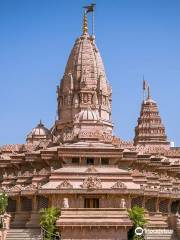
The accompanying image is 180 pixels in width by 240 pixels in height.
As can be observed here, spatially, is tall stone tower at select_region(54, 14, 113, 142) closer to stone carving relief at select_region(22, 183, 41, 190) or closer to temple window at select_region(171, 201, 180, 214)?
temple window at select_region(171, 201, 180, 214)

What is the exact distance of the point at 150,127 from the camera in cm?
8588

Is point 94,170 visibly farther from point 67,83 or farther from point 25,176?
point 67,83

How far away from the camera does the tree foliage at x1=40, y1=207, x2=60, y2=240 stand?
4829 centimetres

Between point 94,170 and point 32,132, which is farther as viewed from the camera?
point 32,132

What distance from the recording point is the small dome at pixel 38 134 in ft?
245

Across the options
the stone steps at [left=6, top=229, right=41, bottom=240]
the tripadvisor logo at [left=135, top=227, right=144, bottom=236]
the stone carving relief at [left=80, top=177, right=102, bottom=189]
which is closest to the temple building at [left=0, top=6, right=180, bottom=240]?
the stone carving relief at [left=80, top=177, right=102, bottom=189]

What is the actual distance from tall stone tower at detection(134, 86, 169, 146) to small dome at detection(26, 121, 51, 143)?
51.3 feet

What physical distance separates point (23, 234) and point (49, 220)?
98.4 inches

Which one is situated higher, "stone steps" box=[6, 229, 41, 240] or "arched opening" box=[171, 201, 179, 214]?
"arched opening" box=[171, 201, 179, 214]

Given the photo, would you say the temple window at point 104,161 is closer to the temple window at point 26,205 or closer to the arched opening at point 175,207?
the temple window at point 26,205

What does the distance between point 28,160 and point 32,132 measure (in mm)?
15257

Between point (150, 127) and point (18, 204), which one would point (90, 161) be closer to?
point (18, 204)

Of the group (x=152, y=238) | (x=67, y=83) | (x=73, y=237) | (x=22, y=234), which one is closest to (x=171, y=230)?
(x=152, y=238)

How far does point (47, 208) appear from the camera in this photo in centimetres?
5391
